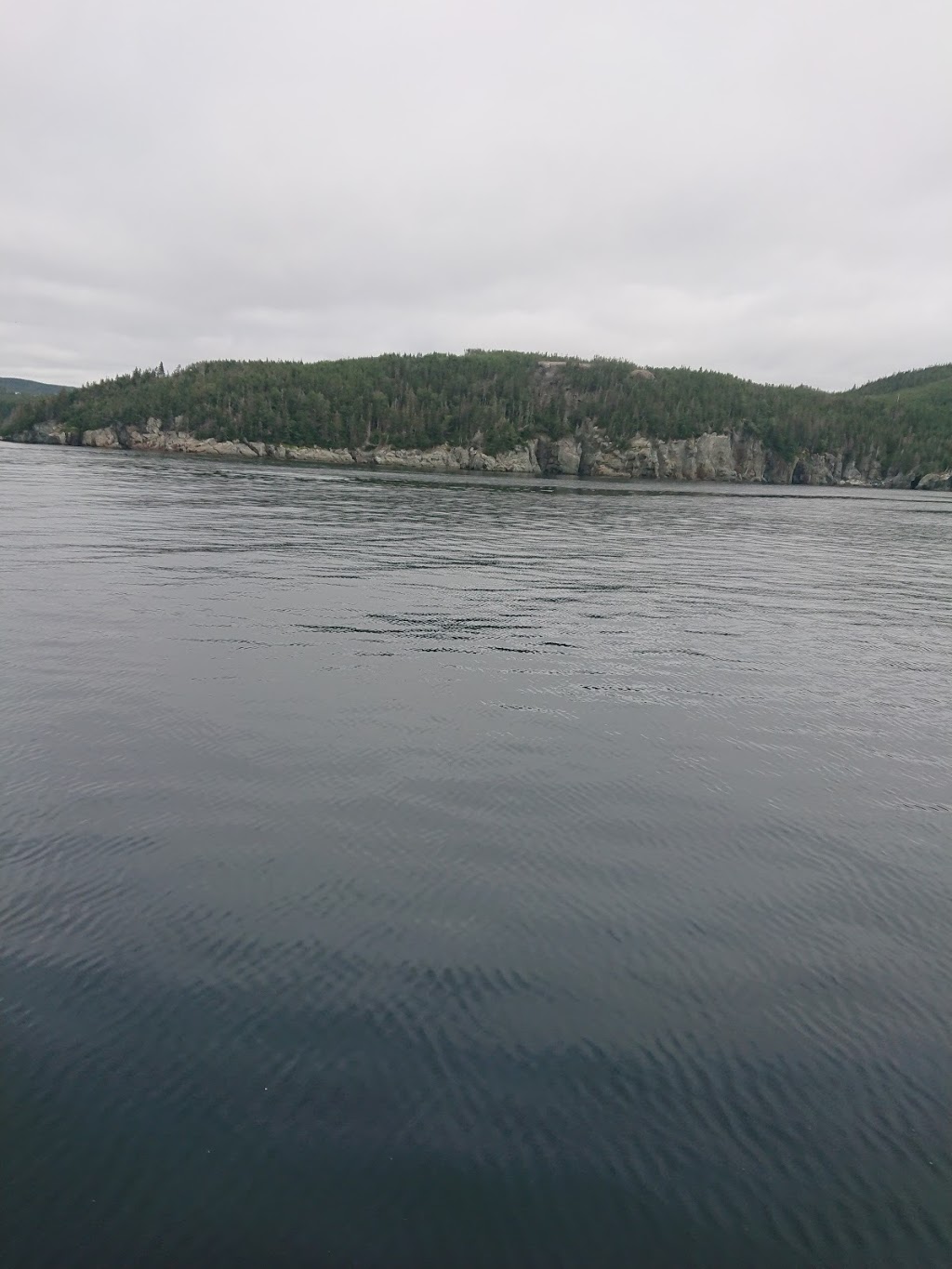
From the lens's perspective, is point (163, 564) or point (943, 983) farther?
point (163, 564)

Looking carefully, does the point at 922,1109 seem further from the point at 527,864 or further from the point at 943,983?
the point at 527,864

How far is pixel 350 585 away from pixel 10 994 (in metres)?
22.0

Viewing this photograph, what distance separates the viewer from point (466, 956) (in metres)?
7.80

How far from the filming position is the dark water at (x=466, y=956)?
526 cm

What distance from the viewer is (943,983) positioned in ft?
25.5

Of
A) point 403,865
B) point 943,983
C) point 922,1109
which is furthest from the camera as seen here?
point 403,865

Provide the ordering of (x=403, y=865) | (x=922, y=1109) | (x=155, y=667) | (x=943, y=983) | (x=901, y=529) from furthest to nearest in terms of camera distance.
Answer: (x=901, y=529) → (x=155, y=667) → (x=403, y=865) → (x=943, y=983) → (x=922, y=1109)

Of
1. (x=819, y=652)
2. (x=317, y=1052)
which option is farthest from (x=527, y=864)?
(x=819, y=652)

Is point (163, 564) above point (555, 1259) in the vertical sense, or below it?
above

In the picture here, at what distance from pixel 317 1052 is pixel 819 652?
18.9 meters

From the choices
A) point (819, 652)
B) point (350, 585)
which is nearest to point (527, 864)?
point (819, 652)

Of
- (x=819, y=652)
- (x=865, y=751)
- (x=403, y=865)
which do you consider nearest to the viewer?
(x=403, y=865)

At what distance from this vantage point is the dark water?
17.3 ft

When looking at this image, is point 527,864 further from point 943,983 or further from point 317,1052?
point 943,983
